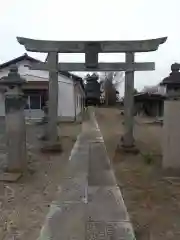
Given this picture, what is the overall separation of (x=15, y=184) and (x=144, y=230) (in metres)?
3.46

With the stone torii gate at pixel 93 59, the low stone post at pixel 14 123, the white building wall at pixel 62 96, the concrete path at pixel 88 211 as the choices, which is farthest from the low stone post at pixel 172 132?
the white building wall at pixel 62 96

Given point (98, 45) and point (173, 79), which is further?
point (98, 45)

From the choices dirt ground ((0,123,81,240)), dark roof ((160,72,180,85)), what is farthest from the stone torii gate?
dark roof ((160,72,180,85))

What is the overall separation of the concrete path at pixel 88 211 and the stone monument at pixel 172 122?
3.01 metres

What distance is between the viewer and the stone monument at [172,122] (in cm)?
821

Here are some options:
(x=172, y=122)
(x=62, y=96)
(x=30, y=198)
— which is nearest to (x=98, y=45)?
(x=172, y=122)

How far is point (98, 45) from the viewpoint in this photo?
11977 millimetres

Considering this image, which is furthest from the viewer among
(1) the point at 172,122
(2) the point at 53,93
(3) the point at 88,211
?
(2) the point at 53,93

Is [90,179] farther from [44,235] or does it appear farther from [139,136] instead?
[139,136]

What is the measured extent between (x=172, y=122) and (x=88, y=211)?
16.3ft

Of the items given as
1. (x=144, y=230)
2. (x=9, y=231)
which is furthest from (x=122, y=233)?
(x=9, y=231)

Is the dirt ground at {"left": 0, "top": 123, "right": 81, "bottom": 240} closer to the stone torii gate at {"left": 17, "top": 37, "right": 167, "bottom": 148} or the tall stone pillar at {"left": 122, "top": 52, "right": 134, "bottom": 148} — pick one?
the stone torii gate at {"left": 17, "top": 37, "right": 167, "bottom": 148}

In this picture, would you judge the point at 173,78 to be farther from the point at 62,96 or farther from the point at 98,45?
the point at 62,96

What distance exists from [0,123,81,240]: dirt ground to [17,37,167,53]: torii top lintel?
3.86 meters
